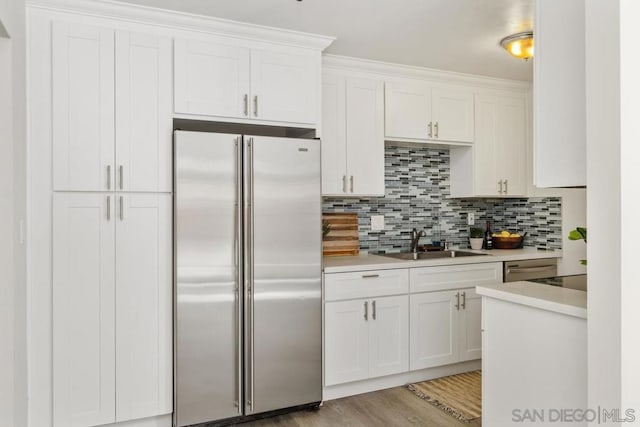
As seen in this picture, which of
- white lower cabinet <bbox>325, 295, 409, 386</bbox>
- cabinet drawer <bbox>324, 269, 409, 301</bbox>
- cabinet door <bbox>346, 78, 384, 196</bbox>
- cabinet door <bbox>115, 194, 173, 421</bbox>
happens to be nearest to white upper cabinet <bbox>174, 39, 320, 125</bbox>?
cabinet door <bbox>346, 78, 384, 196</bbox>

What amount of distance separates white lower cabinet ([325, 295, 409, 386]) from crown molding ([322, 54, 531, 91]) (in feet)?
5.71

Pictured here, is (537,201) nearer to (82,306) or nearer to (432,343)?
(432,343)

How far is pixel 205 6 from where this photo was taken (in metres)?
2.51

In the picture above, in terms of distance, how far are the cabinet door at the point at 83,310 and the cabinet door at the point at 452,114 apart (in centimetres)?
258

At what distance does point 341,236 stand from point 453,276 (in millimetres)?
931

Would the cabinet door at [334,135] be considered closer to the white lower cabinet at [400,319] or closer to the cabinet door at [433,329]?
the white lower cabinet at [400,319]

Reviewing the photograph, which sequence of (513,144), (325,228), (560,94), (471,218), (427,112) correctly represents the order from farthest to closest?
(471,218) < (513,144) < (427,112) < (325,228) < (560,94)

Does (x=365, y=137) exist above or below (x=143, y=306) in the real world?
above

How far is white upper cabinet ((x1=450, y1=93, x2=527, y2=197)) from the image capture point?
394 cm

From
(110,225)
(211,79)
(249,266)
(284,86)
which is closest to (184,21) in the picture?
(211,79)

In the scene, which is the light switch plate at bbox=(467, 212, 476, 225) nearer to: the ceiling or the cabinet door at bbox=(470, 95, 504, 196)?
the cabinet door at bbox=(470, 95, 504, 196)

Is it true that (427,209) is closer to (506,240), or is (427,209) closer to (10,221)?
(506,240)

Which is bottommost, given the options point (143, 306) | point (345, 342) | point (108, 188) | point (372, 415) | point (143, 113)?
point (372, 415)

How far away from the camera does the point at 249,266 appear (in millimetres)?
2688
